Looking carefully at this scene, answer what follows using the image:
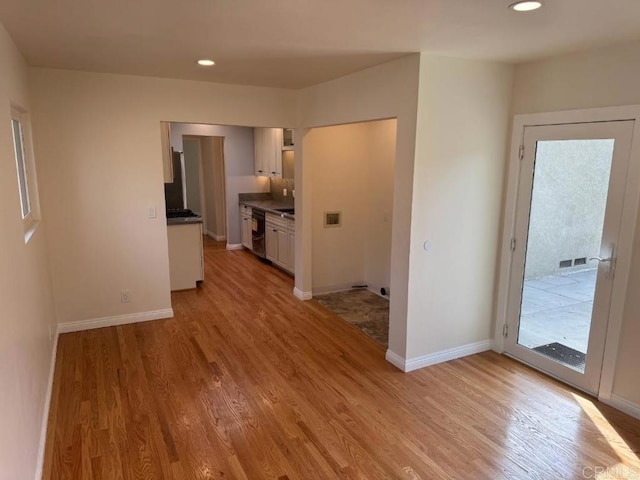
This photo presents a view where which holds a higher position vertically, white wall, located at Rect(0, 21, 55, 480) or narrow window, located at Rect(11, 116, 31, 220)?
narrow window, located at Rect(11, 116, 31, 220)

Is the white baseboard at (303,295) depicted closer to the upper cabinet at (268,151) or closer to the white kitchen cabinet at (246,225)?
the upper cabinet at (268,151)

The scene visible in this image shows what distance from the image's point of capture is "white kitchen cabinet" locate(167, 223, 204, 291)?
17.9 ft

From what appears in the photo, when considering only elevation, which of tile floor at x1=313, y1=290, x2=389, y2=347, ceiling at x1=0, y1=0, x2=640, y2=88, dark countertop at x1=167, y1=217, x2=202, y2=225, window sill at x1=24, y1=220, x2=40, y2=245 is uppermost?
ceiling at x1=0, y1=0, x2=640, y2=88

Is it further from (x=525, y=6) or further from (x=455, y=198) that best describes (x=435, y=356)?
(x=525, y=6)

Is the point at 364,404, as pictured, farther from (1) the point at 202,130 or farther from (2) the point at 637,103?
(1) the point at 202,130

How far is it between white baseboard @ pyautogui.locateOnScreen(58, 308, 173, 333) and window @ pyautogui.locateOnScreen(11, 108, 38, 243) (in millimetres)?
1200

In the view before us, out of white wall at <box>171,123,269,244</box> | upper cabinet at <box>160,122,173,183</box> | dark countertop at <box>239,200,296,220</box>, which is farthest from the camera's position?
white wall at <box>171,123,269,244</box>

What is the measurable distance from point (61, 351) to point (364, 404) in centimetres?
275

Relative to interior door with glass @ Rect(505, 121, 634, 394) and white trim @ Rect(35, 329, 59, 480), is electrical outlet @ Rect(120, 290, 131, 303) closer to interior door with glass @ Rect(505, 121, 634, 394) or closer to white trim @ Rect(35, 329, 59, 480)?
white trim @ Rect(35, 329, 59, 480)

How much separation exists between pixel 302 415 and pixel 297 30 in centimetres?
249

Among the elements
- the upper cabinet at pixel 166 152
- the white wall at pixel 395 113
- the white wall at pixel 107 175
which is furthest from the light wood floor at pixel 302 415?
the upper cabinet at pixel 166 152

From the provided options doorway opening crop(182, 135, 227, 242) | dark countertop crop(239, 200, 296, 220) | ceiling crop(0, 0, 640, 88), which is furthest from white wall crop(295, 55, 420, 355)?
doorway opening crop(182, 135, 227, 242)

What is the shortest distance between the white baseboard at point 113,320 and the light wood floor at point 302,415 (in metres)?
0.12

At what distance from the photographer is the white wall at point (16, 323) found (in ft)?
5.77
